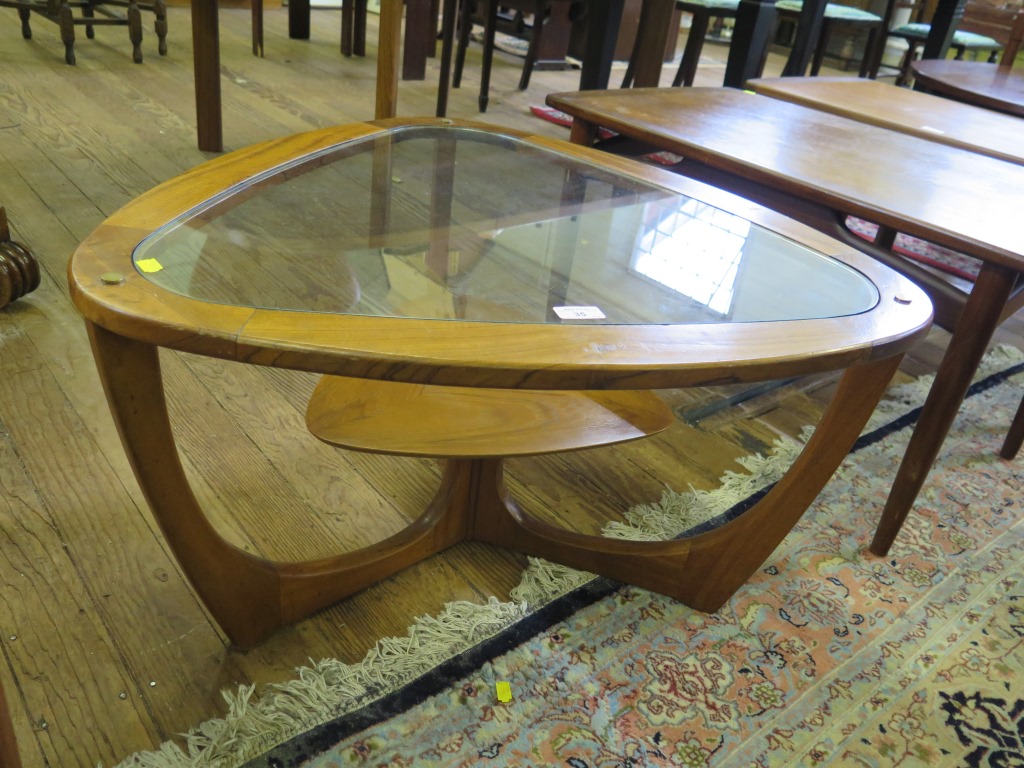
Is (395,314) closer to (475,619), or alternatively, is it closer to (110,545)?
(475,619)

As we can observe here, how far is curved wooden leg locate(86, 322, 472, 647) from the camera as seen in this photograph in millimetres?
771

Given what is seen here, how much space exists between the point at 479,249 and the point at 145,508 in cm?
63

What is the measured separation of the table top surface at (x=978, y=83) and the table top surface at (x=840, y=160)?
29.1 inches

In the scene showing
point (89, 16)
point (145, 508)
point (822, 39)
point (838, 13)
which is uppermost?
point (838, 13)

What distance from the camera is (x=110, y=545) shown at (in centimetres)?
113

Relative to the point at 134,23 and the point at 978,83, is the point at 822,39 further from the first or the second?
the point at 134,23

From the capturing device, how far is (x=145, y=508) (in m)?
1.20

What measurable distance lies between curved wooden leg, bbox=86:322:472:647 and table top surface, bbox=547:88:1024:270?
701mm

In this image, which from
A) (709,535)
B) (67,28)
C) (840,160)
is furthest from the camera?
(67,28)

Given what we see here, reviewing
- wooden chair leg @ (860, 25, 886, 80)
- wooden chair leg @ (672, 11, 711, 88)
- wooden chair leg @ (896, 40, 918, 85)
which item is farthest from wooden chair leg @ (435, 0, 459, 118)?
wooden chair leg @ (896, 40, 918, 85)

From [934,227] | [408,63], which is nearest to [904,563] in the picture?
[934,227]

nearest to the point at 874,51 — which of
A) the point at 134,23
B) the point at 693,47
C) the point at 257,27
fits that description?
the point at 693,47

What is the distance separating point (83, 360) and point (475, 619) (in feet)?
2.91

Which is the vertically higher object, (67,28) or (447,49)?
(447,49)
